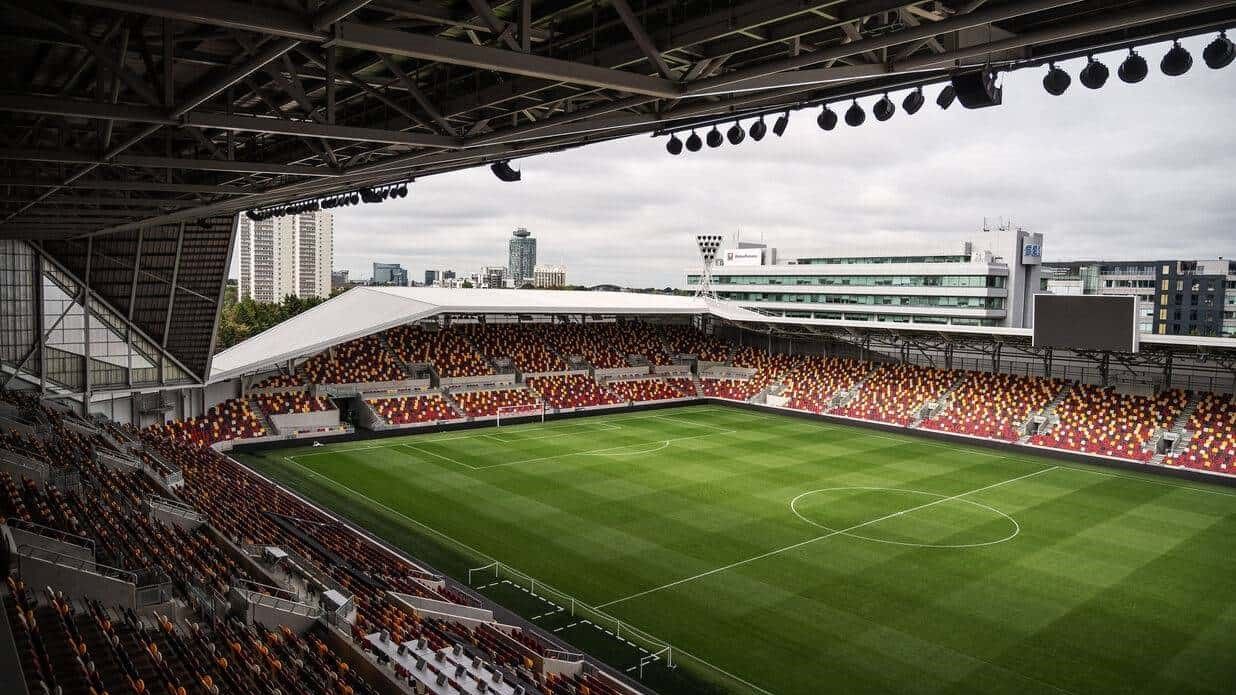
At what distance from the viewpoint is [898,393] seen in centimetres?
4625

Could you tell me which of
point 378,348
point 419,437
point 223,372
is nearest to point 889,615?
point 419,437

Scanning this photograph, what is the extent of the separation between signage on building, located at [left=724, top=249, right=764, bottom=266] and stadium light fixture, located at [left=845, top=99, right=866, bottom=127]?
98096 mm

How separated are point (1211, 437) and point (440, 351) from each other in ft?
126

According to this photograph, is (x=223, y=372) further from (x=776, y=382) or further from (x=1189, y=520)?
(x=1189, y=520)

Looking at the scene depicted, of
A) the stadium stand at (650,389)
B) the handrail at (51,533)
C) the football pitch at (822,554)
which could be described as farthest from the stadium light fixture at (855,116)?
the stadium stand at (650,389)

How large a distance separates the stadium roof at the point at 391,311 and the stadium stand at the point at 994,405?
51.8 feet

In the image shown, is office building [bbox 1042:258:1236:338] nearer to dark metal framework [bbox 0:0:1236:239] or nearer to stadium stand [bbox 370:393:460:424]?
stadium stand [bbox 370:393:460:424]

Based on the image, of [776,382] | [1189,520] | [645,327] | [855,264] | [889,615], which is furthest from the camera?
[855,264]

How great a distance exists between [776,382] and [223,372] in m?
32.1

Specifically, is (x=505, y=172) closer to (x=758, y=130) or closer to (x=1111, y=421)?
(x=758, y=130)

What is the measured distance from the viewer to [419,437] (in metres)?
38.7

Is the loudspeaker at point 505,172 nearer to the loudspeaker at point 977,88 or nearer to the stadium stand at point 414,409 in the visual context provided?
the loudspeaker at point 977,88

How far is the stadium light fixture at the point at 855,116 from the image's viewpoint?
10203mm

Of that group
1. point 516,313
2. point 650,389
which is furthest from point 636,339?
point 516,313
